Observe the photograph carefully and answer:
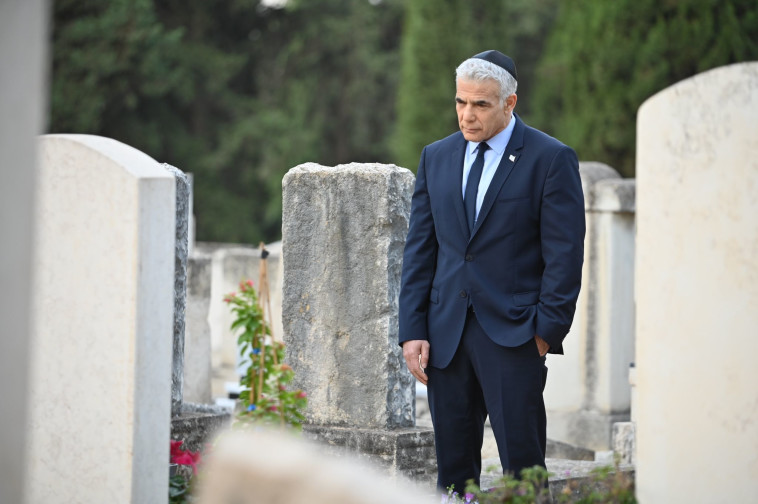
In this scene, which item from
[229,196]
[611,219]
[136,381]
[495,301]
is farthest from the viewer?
[229,196]

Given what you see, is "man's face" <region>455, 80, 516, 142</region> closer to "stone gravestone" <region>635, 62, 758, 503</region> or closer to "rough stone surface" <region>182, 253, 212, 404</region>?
"stone gravestone" <region>635, 62, 758, 503</region>

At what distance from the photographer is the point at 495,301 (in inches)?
153

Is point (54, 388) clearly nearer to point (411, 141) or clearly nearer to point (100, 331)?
point (100, 331)

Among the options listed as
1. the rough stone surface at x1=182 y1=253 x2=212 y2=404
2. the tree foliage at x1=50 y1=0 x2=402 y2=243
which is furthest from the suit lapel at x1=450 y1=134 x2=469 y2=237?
the tree foliage at x1=50 y1=0 x2=402 y2=243

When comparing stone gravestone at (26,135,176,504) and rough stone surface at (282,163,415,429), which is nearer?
stone gravestone at (26,135,176,504)

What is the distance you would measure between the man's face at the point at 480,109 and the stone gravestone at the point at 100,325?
1.06 m

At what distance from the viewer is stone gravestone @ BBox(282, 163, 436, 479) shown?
16.6 feet

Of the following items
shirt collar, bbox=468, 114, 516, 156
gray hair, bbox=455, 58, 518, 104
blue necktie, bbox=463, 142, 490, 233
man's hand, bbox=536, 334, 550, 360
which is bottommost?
man's hand, bbox=536, 334, 550, 360

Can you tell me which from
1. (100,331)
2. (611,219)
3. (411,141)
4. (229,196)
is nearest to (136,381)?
(100,331)

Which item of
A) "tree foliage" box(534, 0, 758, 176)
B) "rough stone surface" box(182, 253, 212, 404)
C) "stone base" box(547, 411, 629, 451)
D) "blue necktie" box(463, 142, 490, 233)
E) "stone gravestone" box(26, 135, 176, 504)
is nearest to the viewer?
"stone gravestone" box(26, 135, 176, 504)

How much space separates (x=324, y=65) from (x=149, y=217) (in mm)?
23471

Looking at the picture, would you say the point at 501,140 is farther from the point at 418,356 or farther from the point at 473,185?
the point at 418,356

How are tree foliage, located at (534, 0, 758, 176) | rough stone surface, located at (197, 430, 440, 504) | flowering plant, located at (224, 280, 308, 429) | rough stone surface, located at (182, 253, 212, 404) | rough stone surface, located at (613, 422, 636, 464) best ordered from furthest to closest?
tree foliage, located at (534, 0, 758, 176) < rough stone surface, located at (182, 253, 212, 404) < rough stone surface, located at (613, 422, 636, 464) < flowering plant, located at (224, 280, 308, 429) < rough stone surface, located at (197, 430, 440, 504)

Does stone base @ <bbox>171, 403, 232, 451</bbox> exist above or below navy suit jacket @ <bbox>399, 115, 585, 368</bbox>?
below
